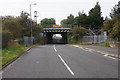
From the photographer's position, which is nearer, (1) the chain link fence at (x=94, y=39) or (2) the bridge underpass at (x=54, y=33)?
(1) the chain link fence at (x=94, y=39)

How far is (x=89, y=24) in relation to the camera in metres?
77.4

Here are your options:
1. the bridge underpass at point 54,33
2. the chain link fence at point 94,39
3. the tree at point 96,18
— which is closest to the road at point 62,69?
the chain link fence at point 94,39

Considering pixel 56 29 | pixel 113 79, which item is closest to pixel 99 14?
pixel 56 29

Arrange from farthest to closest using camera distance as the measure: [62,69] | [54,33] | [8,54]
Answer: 1. [54,33]
2. [8,54]
3. [62,69]

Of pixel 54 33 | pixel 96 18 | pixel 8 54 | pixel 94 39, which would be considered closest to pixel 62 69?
pixel 8 54

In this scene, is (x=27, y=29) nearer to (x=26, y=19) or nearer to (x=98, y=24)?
(x=26, y=19)

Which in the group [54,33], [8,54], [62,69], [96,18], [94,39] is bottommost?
[62,69]

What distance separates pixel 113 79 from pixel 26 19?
41.5 m

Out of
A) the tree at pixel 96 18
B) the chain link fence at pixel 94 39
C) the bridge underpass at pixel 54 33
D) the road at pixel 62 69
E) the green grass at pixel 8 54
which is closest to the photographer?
the road at pixel 62 69

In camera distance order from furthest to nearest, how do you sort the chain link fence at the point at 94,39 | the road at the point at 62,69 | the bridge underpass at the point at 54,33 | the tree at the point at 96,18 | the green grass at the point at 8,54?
the tree at the point at 96,18 → the bridge underpass at the point at 54,33 → the chain link fence at the point at 94,39 → the green grass at the point at 8,54 → the road at the point at 62,69

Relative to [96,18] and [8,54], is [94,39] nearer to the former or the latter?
[96,18]

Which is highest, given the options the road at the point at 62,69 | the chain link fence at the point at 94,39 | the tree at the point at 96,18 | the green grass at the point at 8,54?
the tree at the point at 96,18

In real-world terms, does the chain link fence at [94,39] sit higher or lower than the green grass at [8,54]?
higher

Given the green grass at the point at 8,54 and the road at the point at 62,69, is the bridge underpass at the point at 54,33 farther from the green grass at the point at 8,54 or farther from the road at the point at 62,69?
the road at the point at 62,69
